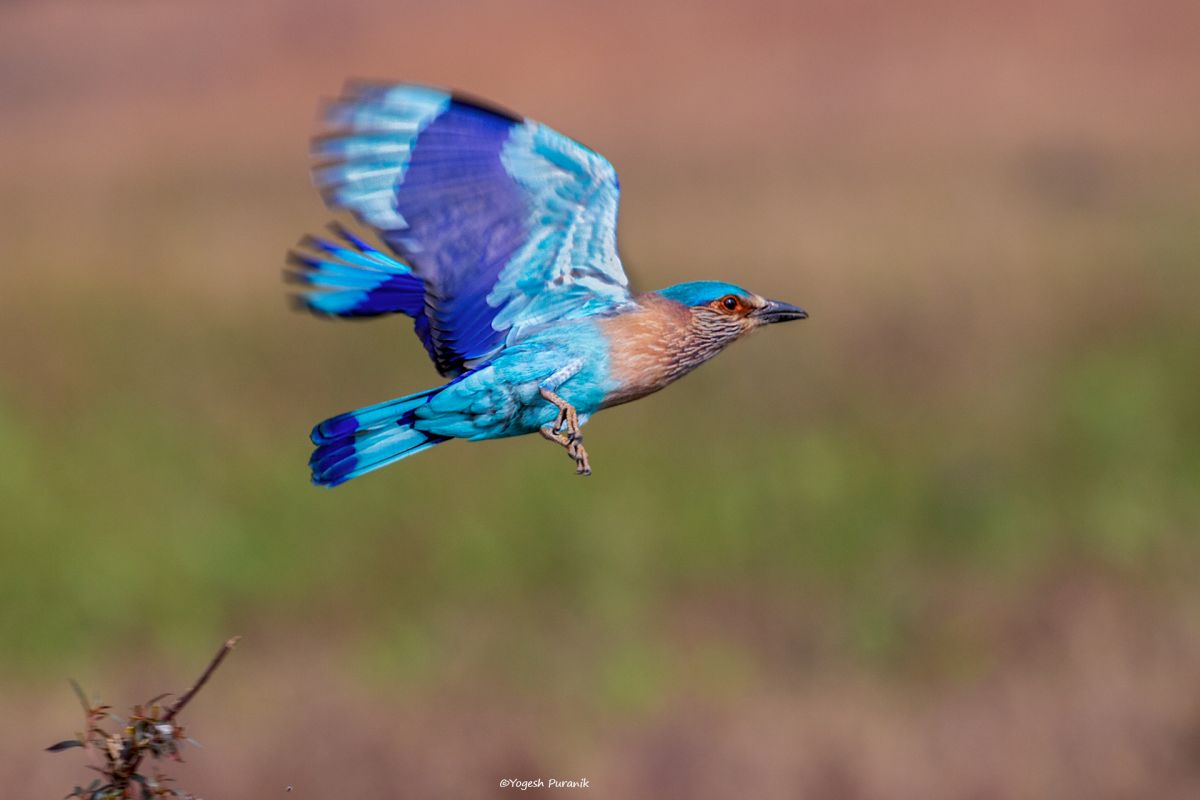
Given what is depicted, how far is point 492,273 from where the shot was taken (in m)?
4.05

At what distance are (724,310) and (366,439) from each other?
890 mm

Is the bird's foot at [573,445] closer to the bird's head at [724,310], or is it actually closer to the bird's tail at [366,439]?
the bird's tail at [366,439]

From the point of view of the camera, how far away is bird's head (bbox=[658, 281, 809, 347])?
4414 millimetres

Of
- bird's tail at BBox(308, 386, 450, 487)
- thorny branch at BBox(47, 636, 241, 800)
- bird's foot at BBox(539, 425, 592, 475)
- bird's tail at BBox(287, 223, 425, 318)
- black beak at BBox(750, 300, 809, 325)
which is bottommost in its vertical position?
thorny branch at BBox(47, 636, 241, 800)

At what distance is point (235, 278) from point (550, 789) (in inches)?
311

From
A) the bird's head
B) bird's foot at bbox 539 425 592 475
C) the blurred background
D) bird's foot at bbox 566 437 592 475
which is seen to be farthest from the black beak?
the blurred background

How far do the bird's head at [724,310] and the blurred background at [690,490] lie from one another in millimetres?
4749

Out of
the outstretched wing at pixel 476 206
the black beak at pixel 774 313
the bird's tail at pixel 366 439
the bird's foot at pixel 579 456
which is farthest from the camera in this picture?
the black beak at pixel 774 313

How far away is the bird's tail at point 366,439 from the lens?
416 cm

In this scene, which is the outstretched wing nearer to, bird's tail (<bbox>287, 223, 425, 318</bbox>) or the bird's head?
the bird's head

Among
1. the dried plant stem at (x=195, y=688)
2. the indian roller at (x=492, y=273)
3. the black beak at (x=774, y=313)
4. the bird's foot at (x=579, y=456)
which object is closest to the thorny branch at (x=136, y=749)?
the dried plant stem at (x=195, y=688)

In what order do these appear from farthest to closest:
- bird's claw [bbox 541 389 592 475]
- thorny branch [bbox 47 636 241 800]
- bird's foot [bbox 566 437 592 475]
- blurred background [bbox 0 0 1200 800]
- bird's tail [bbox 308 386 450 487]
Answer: blurred background [bbox 0 0 1200 800] → bird's tail [bbox 308 386 450 487] → bird's claw [bbox 541 389 592 475] → bird's foot [bbox 566 437 592 475] → thorny branch [bbox 47 636 241 800]

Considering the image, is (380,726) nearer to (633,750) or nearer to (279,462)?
(633,750)

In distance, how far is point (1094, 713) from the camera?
9523mm
